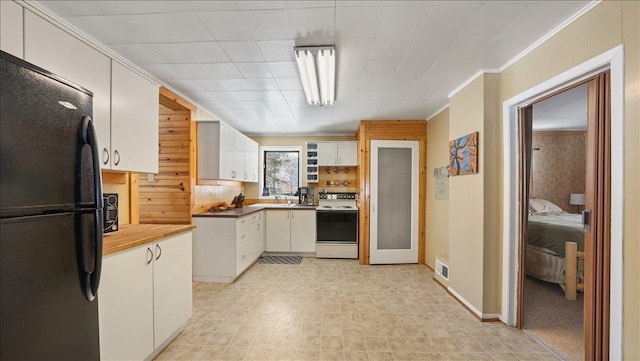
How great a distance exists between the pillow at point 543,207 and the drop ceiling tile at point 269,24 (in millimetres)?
3739

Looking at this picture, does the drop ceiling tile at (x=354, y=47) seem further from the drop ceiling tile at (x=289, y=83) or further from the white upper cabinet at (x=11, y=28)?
the white upper cabinet at (x=11, y=28)

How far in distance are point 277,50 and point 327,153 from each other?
2.91m

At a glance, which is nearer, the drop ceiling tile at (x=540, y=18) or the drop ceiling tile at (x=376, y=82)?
the drop ceiling tile at (x=540, y=18)

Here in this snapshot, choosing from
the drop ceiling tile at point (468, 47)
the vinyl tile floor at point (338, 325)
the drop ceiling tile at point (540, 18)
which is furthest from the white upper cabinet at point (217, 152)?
the drop ceiling tile at point (540, 18)

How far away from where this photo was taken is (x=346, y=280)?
11.4 ft

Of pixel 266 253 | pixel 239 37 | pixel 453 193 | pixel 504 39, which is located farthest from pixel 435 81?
pixel 266 253

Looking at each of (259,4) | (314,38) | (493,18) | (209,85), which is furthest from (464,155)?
(209,85)

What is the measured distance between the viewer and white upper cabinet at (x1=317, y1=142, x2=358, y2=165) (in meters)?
4.87

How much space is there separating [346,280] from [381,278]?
51 cm

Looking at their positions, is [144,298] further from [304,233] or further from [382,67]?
[304,233]

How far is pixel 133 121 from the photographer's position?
1900 millimetres

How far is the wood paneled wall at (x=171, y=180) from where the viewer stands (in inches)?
131

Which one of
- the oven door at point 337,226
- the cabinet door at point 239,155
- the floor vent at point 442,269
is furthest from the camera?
the oven door at point 337,226

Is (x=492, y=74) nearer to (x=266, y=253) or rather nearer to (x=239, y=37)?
(x=239, y=37)
